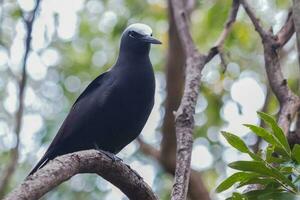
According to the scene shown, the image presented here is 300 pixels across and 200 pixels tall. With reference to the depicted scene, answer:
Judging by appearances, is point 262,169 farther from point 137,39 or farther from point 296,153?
point 137,39

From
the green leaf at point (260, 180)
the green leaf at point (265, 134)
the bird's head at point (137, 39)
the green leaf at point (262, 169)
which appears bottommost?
the green leaf at point (260, 180)

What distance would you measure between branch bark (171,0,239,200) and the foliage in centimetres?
40

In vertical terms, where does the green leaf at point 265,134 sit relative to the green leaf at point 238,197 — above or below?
above

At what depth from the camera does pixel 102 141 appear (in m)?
3.69

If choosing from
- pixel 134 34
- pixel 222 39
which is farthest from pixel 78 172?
pixel 222 39

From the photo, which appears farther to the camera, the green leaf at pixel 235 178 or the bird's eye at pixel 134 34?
the bird's eye at pixel 134 34

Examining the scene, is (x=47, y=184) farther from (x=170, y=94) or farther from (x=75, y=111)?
(x=170, y=94)

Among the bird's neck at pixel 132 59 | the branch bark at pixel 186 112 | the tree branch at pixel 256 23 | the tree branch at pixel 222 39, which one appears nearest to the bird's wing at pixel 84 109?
the bird's neck at pixel 132 59

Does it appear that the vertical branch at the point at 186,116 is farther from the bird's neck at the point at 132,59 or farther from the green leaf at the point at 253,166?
the green leaf at the point at 253,166

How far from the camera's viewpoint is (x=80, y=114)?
3693 mm

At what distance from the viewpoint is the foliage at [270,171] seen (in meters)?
2.28

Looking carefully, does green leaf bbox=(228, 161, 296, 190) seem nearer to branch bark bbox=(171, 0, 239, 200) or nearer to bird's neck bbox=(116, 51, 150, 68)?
branch bark bbox=(171, 0, 239, 200)

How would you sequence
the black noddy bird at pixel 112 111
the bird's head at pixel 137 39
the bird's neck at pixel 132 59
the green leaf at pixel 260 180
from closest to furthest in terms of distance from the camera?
1. the green leaf at pixel 260 180
2. the black noddy bird at pixel 112 111
3. the bird's neck at pixel 132 59
4. the bird's head at pixel 137 39

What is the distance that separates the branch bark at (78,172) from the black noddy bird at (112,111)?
0.63 m
